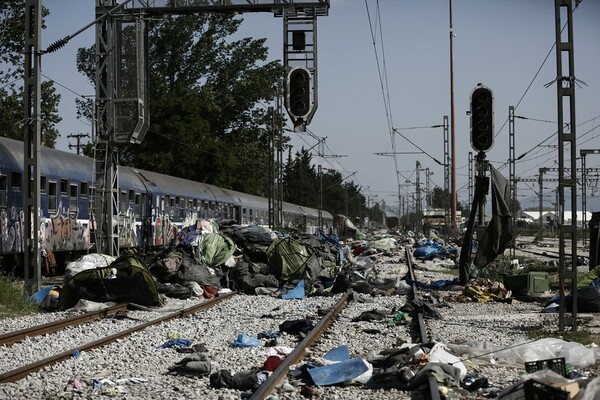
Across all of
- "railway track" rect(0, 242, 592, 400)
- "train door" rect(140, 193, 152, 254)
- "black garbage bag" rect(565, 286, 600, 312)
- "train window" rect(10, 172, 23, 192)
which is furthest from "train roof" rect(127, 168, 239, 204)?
Answer: "black garbage bag" rect(565, 286, 600, 312)

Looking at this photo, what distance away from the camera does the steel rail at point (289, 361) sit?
7.09 metres

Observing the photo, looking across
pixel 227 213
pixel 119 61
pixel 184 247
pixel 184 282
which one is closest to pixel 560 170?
pixel 184 282

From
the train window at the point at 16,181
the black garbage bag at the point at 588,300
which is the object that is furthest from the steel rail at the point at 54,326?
the black garbage bag at the point at 588,300

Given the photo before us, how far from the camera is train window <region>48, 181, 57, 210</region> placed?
74.4ft

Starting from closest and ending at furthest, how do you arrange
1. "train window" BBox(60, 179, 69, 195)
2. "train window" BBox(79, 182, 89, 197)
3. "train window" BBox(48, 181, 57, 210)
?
"train window" BBox(48, 181, 57, 210) < "train window" BBox(60, 179, 69, 195) < "train window" BBox(79, 182, 89, 197)

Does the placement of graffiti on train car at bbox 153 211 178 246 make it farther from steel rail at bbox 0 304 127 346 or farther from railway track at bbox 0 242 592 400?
steel rail at bbox 0 304 127 346

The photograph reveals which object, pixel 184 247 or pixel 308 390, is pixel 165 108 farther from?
pixel 308 390

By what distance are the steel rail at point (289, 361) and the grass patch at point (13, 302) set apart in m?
5.54

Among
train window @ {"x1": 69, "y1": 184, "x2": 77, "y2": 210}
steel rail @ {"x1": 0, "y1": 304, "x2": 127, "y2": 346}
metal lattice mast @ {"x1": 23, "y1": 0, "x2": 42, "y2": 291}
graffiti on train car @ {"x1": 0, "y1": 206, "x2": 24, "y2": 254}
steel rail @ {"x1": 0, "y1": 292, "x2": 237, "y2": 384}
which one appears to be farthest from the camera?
train window @ {"x1": 69, "y1": 184, "x2": 77, "y2": 210}

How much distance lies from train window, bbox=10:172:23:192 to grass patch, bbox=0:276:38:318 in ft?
15.8

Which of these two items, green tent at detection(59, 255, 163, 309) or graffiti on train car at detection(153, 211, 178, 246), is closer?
green tent at detection(59, 255, 163, 309)

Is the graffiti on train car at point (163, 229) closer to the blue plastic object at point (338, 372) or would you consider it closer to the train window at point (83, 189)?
the train window at point (83, 189)

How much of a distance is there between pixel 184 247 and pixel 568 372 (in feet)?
48.7

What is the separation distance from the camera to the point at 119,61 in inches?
869
